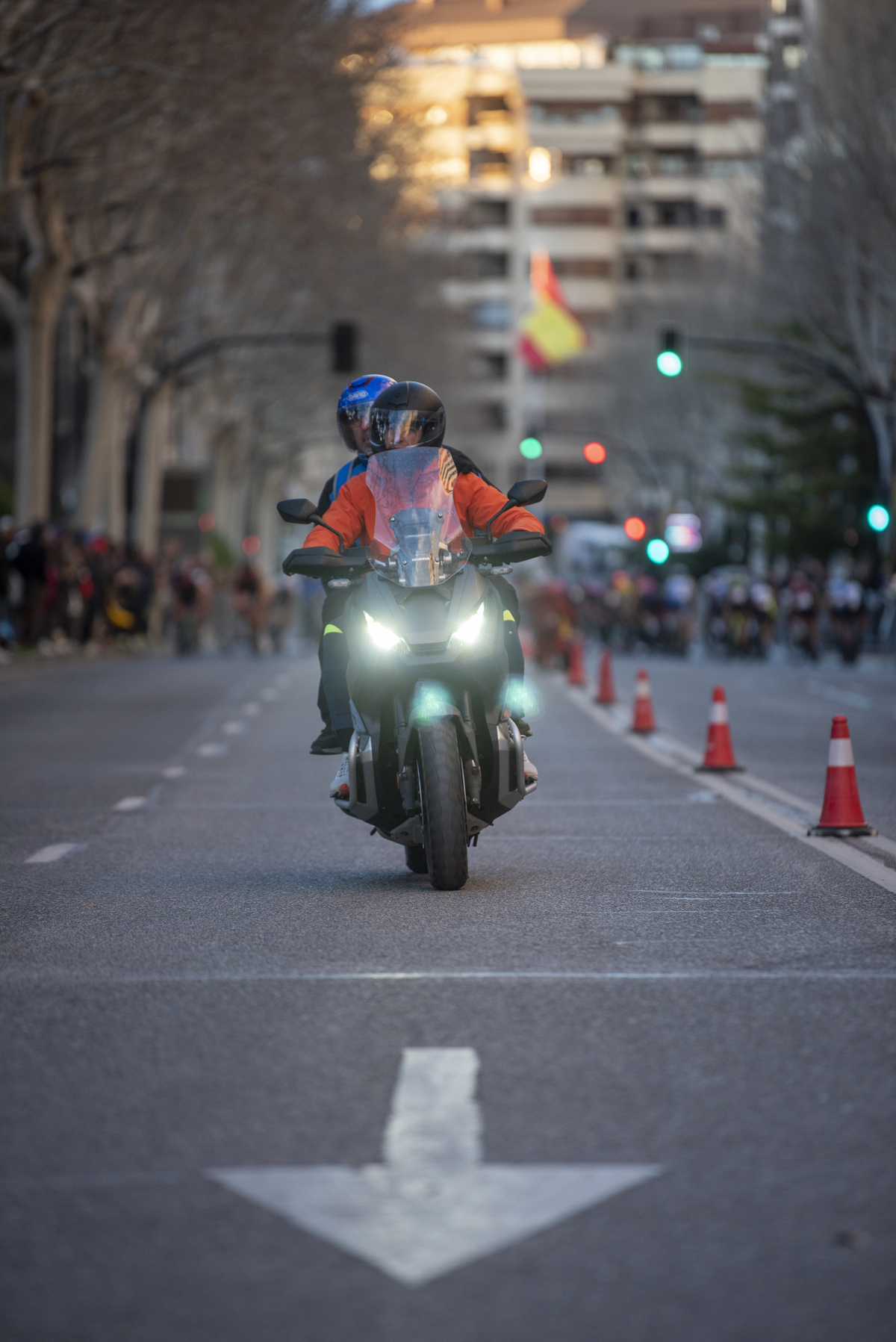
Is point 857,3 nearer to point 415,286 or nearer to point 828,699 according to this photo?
point 828,699

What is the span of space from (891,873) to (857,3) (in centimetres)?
3451

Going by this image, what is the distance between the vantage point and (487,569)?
9.27 m

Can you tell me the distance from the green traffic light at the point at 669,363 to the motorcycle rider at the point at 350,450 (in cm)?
2644

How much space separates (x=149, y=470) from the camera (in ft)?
176

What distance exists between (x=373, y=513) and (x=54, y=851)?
275 centimetres

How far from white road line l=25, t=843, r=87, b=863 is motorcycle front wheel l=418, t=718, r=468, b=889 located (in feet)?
8.18

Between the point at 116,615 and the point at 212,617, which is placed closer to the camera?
the point at 116,615

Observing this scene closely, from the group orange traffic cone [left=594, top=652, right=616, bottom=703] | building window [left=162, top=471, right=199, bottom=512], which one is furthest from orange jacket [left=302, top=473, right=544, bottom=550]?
building window [left=162, top=471, right=199, bottom=512]

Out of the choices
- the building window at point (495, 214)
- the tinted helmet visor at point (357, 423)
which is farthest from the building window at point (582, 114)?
the tinted helmet visor at point (357, 423)

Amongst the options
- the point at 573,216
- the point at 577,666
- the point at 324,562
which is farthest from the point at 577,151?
the point at 324,562

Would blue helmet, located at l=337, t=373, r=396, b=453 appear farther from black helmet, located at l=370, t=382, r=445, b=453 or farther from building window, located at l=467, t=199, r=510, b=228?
building window, located at l=467, t=199, r=510, b=228

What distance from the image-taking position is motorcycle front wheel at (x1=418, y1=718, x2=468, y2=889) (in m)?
8.65

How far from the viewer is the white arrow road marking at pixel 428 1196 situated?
4.24 meters

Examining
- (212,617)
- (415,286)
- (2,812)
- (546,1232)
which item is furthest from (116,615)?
(546,1232)
